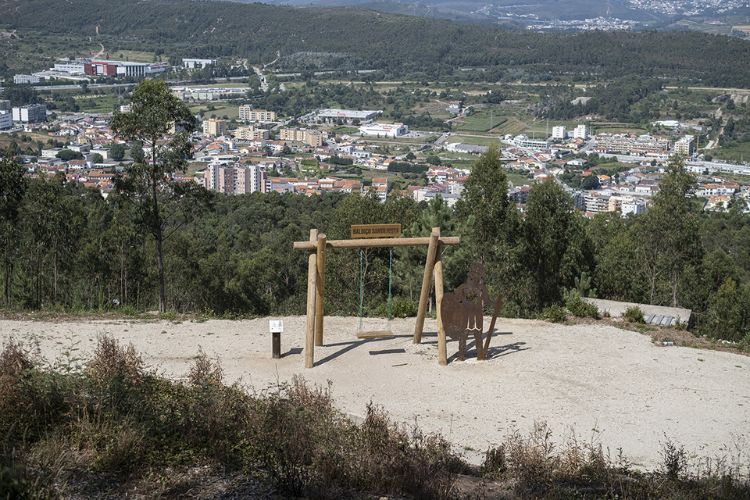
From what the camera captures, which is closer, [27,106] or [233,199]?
→ [233,199]

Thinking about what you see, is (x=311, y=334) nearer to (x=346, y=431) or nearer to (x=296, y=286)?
(x=346, y=431)

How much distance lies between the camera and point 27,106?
256 feet

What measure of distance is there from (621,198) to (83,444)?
50.2 meters

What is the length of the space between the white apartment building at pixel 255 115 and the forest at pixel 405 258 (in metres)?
67.9

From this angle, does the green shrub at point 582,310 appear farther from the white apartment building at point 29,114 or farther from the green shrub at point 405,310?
the white apartment building at point 29,114

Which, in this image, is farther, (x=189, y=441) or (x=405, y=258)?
(x=405, y=258)

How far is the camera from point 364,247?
9.48 metres

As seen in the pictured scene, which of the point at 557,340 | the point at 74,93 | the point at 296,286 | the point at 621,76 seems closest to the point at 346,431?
the point at 557,340

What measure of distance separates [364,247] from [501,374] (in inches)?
72.9

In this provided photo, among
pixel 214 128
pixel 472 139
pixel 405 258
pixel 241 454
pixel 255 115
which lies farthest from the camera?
pixel 255 115

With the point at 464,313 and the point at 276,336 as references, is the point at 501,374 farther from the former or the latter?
the point at 276,336

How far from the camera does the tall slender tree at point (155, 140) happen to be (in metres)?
12.1

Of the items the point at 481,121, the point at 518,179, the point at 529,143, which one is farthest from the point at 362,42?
the point at 518,179

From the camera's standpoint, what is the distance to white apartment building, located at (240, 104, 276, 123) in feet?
287
